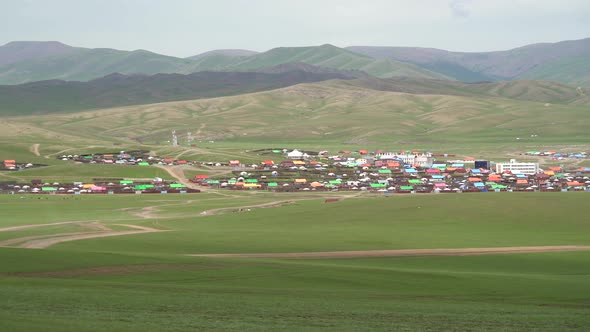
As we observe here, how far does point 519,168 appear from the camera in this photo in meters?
191

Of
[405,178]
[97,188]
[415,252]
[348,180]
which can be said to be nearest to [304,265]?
[415,252]

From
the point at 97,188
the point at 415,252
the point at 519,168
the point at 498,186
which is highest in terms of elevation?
the point at 519,168

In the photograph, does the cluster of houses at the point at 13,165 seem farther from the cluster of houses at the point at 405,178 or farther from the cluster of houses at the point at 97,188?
the cluster of houses at the point at 405,178

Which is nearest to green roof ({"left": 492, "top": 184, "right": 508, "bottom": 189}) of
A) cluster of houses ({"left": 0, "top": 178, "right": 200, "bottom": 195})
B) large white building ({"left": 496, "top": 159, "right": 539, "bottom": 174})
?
large white building ({"left": 496, "top": 159, "right": 539, "bottom": 174})

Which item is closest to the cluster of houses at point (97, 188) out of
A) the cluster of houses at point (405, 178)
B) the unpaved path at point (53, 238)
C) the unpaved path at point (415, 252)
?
the cluster of houses at point (405, 178)

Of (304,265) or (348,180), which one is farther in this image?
(348,180)

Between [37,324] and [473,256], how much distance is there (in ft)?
137

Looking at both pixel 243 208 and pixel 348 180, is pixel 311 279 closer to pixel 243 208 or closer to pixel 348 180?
pixel 243 208

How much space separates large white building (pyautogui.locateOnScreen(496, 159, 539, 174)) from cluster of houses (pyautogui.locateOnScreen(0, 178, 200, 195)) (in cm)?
7930

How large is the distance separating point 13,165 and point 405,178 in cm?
8820

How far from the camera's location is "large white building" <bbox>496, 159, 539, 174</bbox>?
18912 cm

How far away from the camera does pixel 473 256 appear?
63.5 m

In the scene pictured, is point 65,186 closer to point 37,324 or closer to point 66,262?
point 66,262

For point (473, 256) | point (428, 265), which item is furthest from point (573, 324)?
point (473, 256)
